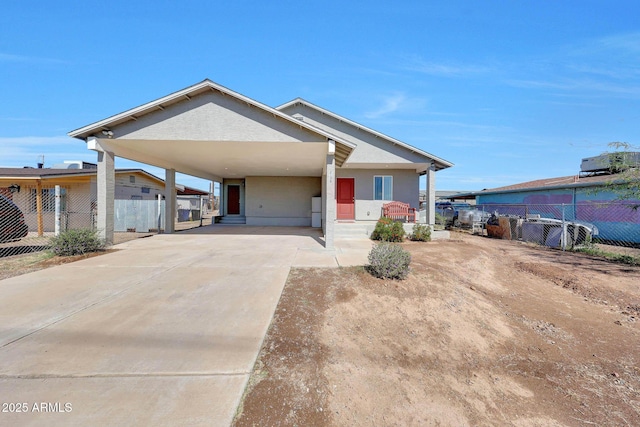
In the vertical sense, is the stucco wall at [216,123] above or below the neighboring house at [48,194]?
above

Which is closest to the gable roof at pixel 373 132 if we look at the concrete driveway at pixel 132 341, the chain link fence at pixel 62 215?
the chain link fence at pixel 62 215

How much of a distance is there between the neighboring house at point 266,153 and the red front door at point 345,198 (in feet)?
0.17

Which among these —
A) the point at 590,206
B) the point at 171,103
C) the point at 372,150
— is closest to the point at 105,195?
the point at 171,103

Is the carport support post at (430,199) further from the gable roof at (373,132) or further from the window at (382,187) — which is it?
the window at (382,187)

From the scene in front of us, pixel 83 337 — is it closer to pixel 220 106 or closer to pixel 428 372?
pixel 428 372

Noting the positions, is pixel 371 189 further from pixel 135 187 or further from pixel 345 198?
pixel 135 187

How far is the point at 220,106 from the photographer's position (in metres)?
7.98

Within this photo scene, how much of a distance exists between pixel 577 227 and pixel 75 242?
16914 mm

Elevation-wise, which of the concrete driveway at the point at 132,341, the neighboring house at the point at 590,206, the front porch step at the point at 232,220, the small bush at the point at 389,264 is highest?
the neighboring house at the point at 590,206

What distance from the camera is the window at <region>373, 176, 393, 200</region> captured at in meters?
14.5

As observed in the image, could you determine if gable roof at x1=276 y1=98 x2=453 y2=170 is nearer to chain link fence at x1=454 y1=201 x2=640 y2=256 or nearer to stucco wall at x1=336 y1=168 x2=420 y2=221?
stucco wall at x1=336 y1=168 x2=420 y2=221

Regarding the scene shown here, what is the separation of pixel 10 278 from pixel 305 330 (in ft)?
20.5

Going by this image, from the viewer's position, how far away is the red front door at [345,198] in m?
14.5

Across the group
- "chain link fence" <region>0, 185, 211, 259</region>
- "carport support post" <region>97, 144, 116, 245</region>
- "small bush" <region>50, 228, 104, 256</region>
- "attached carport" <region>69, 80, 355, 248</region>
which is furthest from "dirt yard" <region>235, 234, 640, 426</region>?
"chain link fence" <region>0, 185, 211, 259</region>
